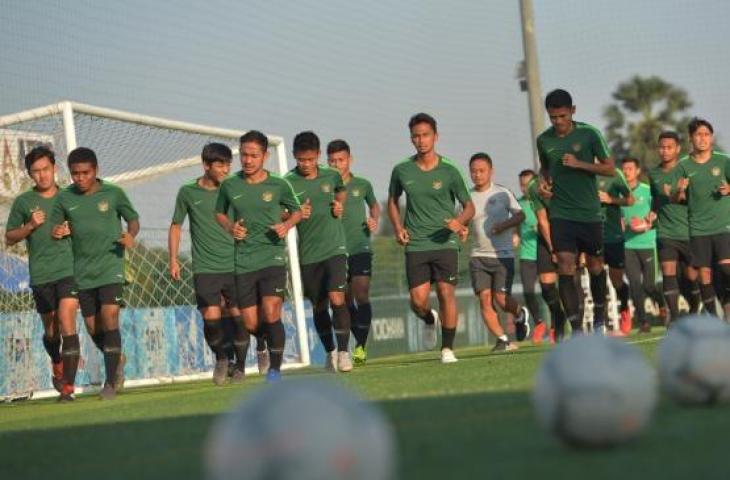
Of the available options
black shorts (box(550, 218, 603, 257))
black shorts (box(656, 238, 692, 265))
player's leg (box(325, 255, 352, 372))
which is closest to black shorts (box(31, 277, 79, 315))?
player's leg (box(325, 255, 352, 372))

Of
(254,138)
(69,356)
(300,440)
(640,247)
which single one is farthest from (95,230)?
(300,440)

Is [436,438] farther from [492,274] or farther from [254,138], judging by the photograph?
[492,274]

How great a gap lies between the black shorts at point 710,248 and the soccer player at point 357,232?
139 inches

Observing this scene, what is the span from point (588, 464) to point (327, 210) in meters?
10.6

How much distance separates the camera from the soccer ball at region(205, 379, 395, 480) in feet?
14.5

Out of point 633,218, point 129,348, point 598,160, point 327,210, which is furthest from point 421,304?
point 633,218

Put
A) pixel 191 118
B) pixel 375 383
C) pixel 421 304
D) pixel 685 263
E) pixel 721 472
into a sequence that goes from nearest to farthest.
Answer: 1. pixel 721 472
2. pixel 375 383
3. pixel 421 304
4. pixel 685 263
5. pixel 191 118

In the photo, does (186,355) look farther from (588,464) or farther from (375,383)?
(588,464)

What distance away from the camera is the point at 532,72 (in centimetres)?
2686

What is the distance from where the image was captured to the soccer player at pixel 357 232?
1731cm

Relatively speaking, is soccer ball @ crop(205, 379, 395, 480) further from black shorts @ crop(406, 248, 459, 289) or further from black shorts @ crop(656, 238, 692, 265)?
black shorts @ crop(656, 238, 692, 265)

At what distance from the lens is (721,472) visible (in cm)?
502

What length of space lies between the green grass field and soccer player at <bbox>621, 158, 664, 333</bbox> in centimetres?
910

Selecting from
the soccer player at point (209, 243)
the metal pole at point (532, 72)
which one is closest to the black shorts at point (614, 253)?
the soccer player at point (209, 243)
